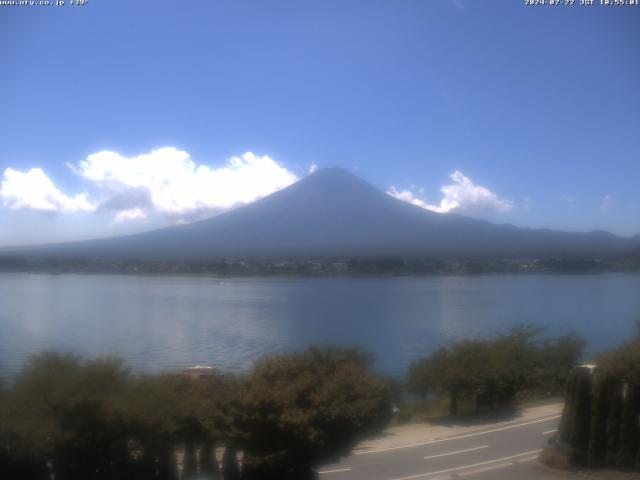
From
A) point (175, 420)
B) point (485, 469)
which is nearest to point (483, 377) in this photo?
point (485, 469)

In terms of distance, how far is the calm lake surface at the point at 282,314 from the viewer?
1914 cm

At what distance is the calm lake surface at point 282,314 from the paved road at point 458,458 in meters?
4.15

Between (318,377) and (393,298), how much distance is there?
33.8 m

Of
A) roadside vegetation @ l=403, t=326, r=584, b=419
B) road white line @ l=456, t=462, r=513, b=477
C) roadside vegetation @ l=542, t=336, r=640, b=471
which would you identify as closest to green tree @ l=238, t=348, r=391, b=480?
road white line @ l=456, t=462, r=513, b=477

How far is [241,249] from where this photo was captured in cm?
5766

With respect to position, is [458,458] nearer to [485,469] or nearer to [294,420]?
[485,469]

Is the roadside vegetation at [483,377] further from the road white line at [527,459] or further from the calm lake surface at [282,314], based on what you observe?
the road white line at [527,459]

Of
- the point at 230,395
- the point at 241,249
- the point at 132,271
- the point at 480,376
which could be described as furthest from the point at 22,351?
the point at 241,249

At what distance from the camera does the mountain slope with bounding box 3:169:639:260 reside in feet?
178

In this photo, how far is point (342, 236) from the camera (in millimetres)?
65625

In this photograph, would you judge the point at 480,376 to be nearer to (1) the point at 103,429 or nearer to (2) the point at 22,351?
(1) the point at 103,429

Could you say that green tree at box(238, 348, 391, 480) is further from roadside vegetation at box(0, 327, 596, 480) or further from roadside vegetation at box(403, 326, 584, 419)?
roadside vegetation at box(403, 326, 584, 419)

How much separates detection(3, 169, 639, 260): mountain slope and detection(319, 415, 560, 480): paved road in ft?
128

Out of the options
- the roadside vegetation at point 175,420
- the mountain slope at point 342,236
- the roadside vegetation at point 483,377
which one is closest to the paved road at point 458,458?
the roadside vegetation at point 175,420
